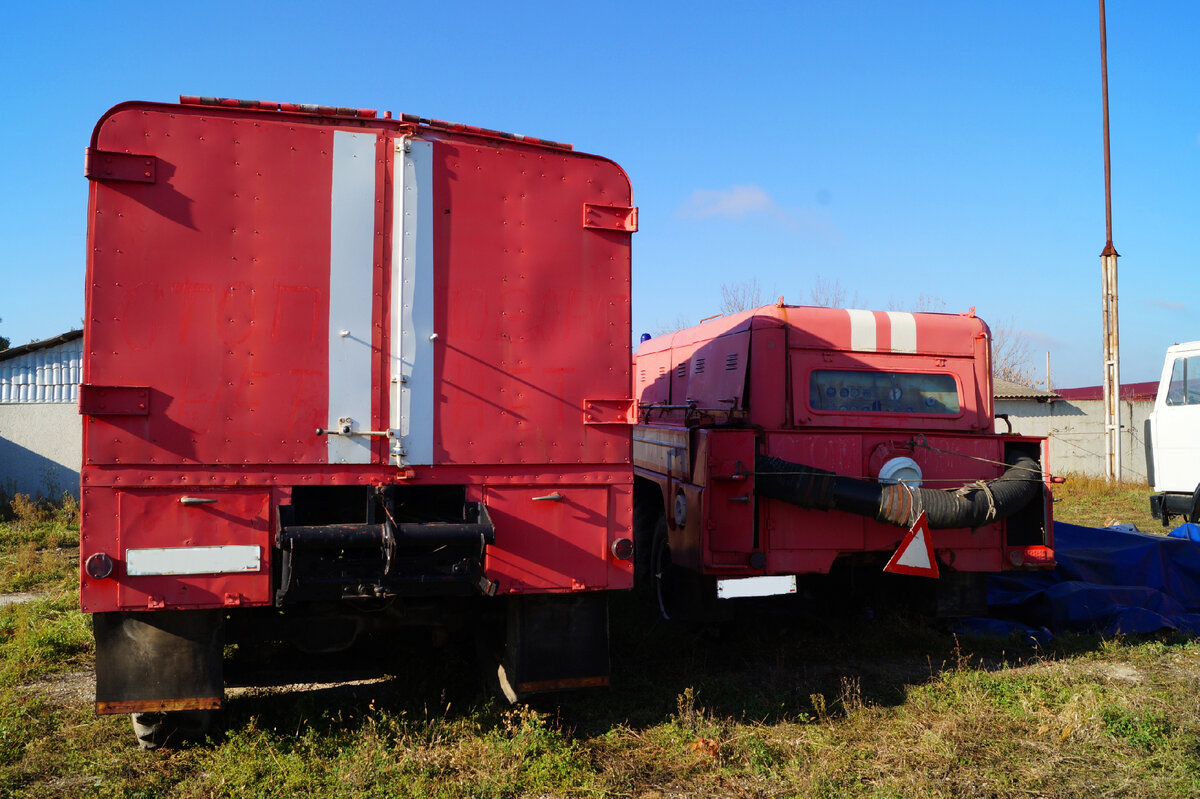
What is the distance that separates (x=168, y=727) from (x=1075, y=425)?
26.1 m

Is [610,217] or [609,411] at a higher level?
[610,217]

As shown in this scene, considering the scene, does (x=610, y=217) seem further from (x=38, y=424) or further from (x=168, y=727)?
(x=38, y=424)

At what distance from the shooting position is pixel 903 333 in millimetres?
7223

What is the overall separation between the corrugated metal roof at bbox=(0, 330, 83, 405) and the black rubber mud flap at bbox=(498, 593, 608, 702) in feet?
49.5

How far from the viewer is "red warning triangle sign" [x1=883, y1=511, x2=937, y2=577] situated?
6203 millimetres

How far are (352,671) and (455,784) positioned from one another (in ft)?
7.20

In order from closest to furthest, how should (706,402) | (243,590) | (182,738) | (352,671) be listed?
(243,590)
(182,738)
(352,671)
(706,402)

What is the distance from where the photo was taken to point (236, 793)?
4004 mm

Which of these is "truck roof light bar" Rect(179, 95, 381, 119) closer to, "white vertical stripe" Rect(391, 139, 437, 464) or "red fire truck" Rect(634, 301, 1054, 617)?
"white vertical stripe" Rect(391, 139, 437, 464)

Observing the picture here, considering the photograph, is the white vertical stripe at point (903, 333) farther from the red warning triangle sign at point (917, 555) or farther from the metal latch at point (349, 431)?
the metal latch at point (349, 431)

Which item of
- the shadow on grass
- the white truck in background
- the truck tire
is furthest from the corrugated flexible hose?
the white truck in background

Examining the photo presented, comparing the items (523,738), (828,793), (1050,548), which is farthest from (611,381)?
(1050,548)

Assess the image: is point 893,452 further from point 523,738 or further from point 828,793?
point 523,738

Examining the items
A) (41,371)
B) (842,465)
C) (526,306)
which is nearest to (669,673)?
(842,465)
